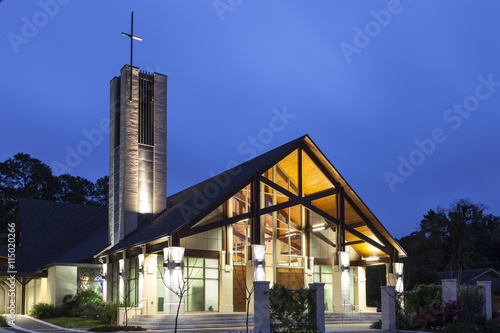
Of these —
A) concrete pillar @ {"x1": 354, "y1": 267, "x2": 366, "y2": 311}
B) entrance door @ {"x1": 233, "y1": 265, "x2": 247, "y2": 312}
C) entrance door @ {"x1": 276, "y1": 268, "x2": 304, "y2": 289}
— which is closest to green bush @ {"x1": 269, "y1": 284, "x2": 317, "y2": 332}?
entrance door @ {"x1": 233, "y1": 265, "x2": 247, "y2": 312}

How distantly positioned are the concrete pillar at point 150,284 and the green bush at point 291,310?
8.26m

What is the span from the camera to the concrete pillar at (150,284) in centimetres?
2459

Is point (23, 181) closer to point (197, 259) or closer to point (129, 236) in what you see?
point (129, 236)

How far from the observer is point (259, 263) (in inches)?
964

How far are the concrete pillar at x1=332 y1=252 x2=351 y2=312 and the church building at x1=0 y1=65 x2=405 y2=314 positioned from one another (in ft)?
0.17

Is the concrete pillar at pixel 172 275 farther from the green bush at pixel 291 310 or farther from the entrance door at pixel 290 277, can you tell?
the entrance door at pixel 290 277

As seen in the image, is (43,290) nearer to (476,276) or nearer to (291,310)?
(291,310)

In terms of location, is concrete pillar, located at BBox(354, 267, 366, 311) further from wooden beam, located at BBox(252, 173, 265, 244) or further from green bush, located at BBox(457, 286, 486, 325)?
green bush, located at BBox(457, 286, 486, 325)

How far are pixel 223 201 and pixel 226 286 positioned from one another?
4.35 m

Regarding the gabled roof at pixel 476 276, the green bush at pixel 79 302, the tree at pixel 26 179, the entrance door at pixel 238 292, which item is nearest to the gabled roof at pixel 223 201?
the green bush at pixel 79 302

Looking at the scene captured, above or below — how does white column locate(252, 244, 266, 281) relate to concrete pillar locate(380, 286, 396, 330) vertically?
above

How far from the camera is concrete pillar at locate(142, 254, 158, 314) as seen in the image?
24594 millimetres

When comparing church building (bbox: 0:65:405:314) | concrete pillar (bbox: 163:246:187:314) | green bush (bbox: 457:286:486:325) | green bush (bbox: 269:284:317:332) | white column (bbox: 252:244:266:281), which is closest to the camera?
green bush (bbox: 269:284:317:332)

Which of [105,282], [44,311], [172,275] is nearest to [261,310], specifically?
A: [172,275]
